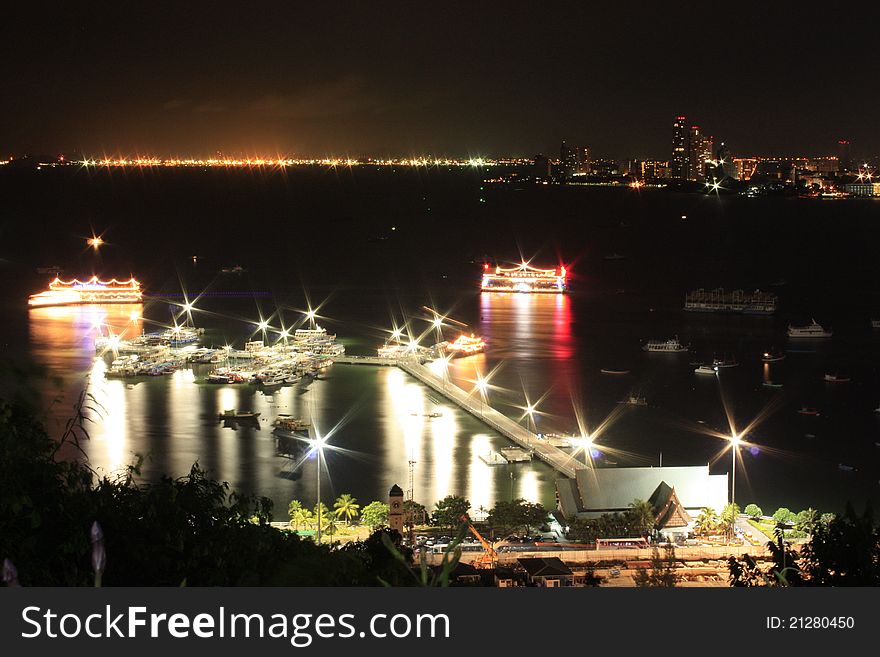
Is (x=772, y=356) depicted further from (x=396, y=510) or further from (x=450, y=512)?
(x=396, y=510)

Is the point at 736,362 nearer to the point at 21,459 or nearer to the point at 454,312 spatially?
the point at 454,312

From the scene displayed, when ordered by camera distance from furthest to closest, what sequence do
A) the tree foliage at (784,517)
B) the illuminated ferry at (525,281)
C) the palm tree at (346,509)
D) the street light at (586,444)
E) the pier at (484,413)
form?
the illuminated ferry at (525,281) → the street light at (586,444) → the pier at (484,413) → the tree foliage at (784,517) → the palm tree at (346,509)

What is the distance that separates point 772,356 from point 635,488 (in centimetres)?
683

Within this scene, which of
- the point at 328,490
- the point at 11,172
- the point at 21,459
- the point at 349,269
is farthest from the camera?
the point at 11,172

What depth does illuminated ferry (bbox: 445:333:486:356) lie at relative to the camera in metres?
11.9

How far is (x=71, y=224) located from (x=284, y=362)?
72.8ft

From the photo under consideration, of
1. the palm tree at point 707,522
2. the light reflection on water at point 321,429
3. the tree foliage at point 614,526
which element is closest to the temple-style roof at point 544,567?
the tree foliage at point 614,526

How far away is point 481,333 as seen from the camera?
13484 mm

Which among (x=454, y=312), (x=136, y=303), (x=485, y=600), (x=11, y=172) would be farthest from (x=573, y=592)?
(x=11, y=172)

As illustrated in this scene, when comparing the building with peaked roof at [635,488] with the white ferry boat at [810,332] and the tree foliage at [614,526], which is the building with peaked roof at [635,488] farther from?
the white ferry boat at [810,332]

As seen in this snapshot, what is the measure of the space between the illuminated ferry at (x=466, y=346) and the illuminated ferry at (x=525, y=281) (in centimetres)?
604

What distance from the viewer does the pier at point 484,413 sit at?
718 cm

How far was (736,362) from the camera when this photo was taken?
37.7ft

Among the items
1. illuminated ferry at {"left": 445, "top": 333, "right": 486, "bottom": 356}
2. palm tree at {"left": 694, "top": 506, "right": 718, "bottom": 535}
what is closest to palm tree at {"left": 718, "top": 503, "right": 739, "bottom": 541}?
palm tree at {"left": 694, "top": 506, "right": 718, "bottom": 535}
